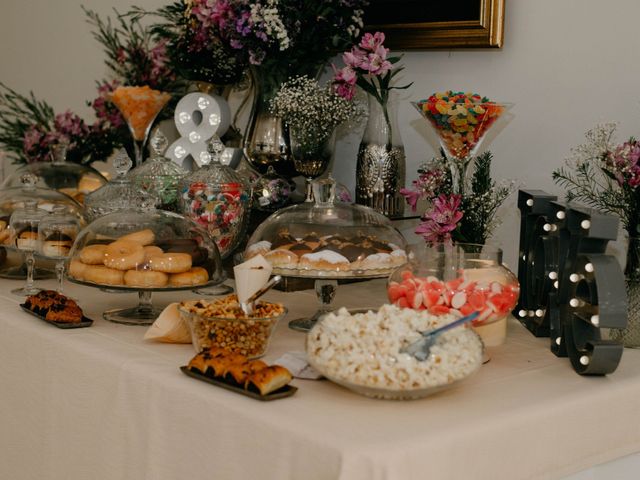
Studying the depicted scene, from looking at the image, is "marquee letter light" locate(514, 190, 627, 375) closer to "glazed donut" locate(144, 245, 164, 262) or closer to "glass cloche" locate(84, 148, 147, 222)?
"glazed donut" locate(144, 245, 164, 262)

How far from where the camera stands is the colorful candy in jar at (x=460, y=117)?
1.70 metres

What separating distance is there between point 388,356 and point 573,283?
377 mm

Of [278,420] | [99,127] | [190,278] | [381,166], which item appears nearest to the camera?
[278,420]

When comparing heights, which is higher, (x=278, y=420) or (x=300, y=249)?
(x=300, y=249)

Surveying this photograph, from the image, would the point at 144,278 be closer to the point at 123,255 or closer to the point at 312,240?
the point at 123,255

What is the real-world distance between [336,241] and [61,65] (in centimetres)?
244

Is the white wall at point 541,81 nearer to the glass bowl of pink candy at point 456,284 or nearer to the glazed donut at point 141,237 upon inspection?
the glass bowl of pink candy at point 456,284

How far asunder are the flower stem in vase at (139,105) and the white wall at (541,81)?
0.53 meters

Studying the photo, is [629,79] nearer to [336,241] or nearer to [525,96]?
[525,96]

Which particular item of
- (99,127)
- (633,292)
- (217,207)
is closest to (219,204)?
(217,207)

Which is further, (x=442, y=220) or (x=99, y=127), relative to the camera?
(x=99, y=127)

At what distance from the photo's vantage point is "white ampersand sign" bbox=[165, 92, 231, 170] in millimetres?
2469

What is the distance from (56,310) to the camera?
1610 mm

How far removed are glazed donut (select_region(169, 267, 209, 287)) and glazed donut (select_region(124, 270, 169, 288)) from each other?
0.07ft
